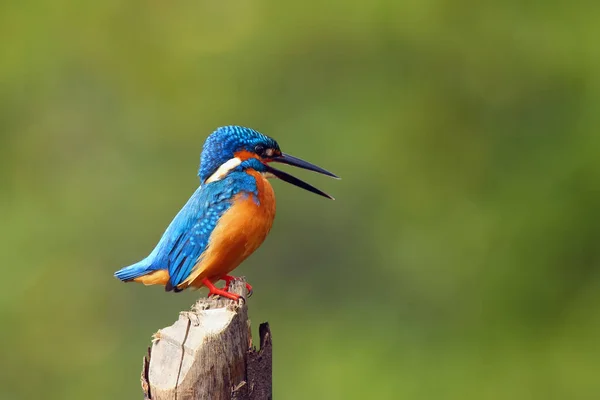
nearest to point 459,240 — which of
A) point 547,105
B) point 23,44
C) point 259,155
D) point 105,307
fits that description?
point 547,105

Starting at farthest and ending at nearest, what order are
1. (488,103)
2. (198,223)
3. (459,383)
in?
(488,103)
(459,383)
(198,223)

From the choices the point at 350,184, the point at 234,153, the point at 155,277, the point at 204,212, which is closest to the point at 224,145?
the point at 234,153

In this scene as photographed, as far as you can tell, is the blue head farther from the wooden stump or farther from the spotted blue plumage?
the wooden stump

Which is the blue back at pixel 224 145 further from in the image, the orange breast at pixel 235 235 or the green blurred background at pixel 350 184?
the green blurred background at pixel 350 184

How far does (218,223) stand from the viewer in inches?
159

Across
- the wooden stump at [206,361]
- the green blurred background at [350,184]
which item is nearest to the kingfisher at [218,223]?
the wooden stump at [206,361]

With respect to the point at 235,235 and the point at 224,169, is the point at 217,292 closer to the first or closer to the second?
the point at 235,235

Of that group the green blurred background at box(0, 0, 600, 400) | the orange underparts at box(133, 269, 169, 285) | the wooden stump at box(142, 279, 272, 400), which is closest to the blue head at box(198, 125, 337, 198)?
the orange underparts at box(133, 269, 169, 285)

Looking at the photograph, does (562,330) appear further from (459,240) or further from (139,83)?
(139,83)

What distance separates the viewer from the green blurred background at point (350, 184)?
12.0 meters

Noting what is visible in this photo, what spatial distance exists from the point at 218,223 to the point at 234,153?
34cm

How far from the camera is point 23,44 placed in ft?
46.4

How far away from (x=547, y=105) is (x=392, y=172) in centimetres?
216

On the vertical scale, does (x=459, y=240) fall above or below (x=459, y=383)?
above
